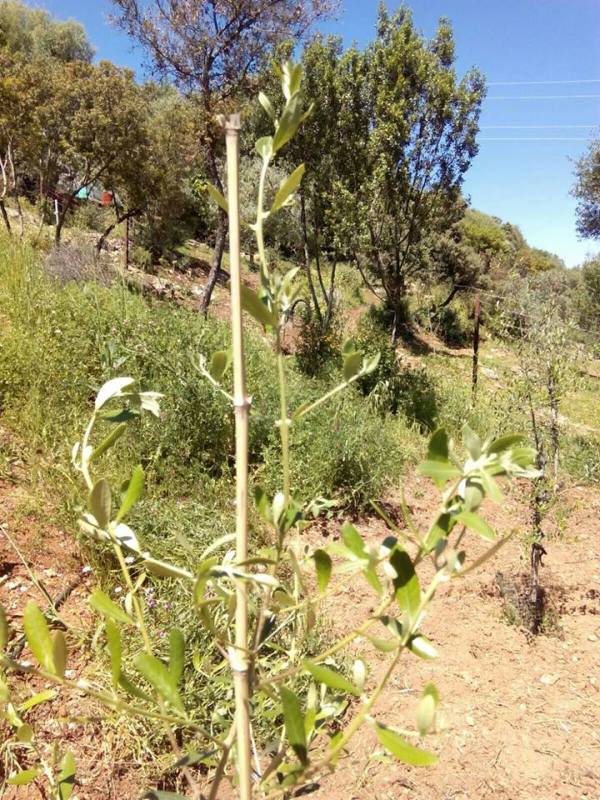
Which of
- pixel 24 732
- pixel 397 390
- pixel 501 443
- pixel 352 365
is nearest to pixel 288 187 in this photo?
pixel 352 365

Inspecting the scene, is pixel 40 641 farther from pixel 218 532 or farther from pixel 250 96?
pixel 250 96

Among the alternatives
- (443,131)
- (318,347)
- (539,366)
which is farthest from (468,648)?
(443,131)

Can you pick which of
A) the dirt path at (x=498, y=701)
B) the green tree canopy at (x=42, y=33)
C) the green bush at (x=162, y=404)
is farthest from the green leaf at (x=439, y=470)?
the green tree canopy at (x=42, y=33)

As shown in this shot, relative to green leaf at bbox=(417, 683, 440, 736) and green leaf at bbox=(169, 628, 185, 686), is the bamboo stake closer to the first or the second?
green leaf at bbox=(169, 628, 185, 686)

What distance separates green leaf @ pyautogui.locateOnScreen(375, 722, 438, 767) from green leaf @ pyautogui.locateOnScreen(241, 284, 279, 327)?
0.35m

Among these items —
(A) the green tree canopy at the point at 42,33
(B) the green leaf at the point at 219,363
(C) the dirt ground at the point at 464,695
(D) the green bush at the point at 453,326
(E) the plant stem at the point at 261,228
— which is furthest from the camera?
(A) the green tree canopy at the point at 42,33

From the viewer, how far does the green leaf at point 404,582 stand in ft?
1.42

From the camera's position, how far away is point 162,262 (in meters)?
13.9

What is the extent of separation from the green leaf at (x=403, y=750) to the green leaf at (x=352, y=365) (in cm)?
32

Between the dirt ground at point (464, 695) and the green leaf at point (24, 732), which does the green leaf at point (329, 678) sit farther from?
the dirt ground at point (464, 695)

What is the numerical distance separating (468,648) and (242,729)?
2497 millimetres

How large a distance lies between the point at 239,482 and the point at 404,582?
169 millimetres

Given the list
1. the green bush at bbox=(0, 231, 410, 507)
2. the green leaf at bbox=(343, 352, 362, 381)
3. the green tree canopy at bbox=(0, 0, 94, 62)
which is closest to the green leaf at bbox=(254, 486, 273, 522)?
the green leaf at bbox=(343, 352, 362, 381)

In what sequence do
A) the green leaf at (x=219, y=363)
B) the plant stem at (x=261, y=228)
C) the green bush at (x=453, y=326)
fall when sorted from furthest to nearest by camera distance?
the green bush at (x=453, y=326) < the green leaf at (x=219, y=363) < the plant stem at (x=261, y=228)
